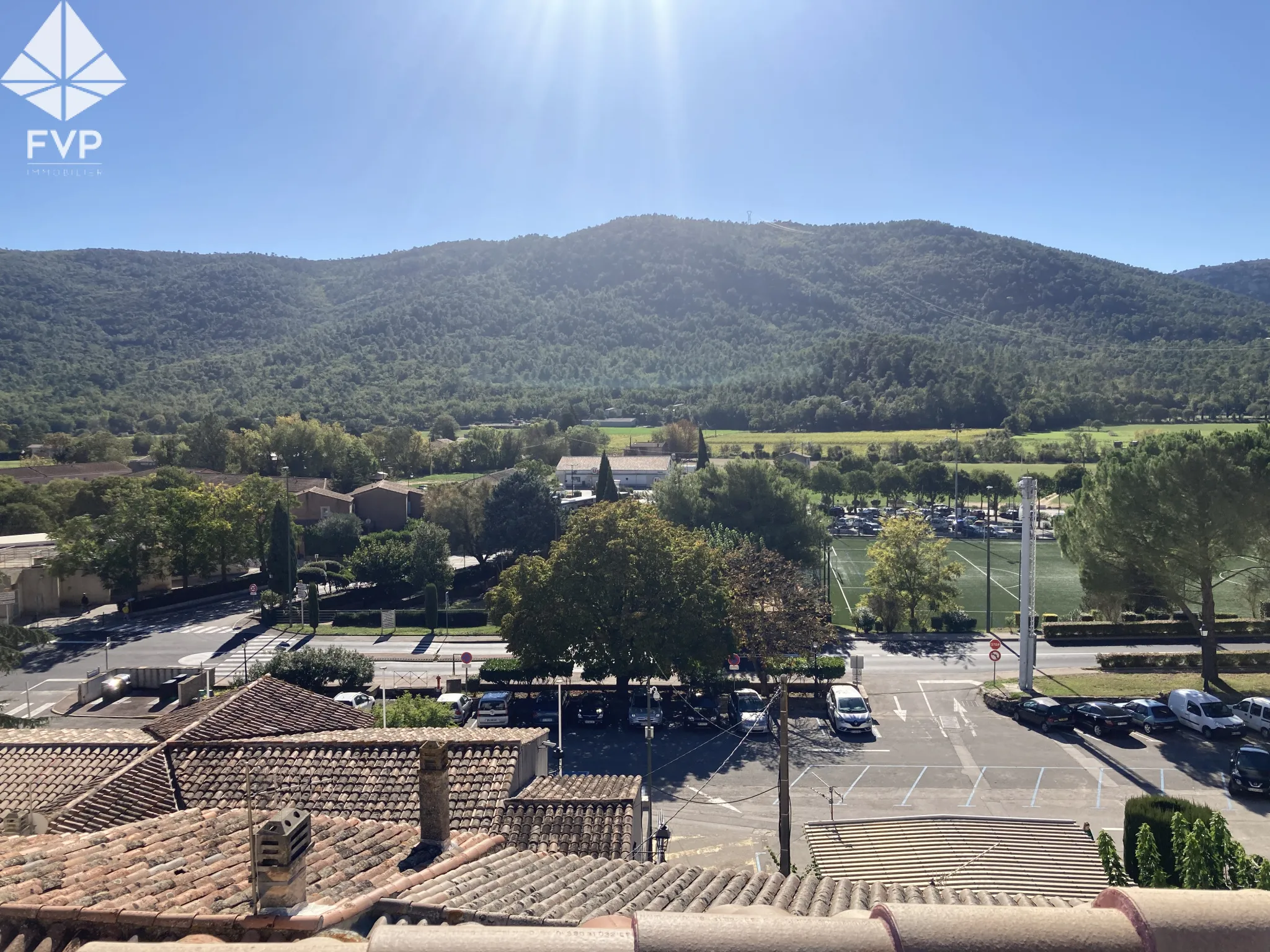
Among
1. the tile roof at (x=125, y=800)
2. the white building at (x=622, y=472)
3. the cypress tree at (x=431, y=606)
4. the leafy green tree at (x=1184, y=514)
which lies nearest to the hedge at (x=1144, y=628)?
the leafy green tree at (x=1184, y=514)

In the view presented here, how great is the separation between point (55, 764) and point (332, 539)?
40.2 m

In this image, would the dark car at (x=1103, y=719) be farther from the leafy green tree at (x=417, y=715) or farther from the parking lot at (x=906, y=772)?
the leafy green tree at (x=417, y=715)

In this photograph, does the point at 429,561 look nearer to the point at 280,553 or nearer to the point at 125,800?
the point at 280,553

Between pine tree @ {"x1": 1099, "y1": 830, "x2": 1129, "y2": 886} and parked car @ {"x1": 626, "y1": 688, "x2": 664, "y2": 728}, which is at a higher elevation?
pine tree @ {"x1": 1099, "y1": 830, "x2": 1129, "y2": 886}

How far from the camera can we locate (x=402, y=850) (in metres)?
10.5

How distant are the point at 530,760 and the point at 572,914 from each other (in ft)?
26.3

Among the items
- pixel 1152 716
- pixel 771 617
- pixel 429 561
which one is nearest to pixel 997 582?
pixel 771 617

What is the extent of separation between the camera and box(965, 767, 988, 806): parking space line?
2128 cm

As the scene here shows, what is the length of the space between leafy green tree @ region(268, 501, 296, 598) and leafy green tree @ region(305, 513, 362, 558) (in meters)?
7.84

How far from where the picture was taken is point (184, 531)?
4503cm

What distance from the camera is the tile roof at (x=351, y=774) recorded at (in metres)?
13.5

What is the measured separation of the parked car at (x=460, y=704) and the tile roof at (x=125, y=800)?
506 inches

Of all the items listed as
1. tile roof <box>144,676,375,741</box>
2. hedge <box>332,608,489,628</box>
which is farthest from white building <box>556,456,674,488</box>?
tile roof <box>144,676,375,741</box>

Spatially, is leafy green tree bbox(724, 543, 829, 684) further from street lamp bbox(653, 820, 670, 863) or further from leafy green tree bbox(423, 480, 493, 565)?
leafy green tree bbox(423, 480, 493, 565)
